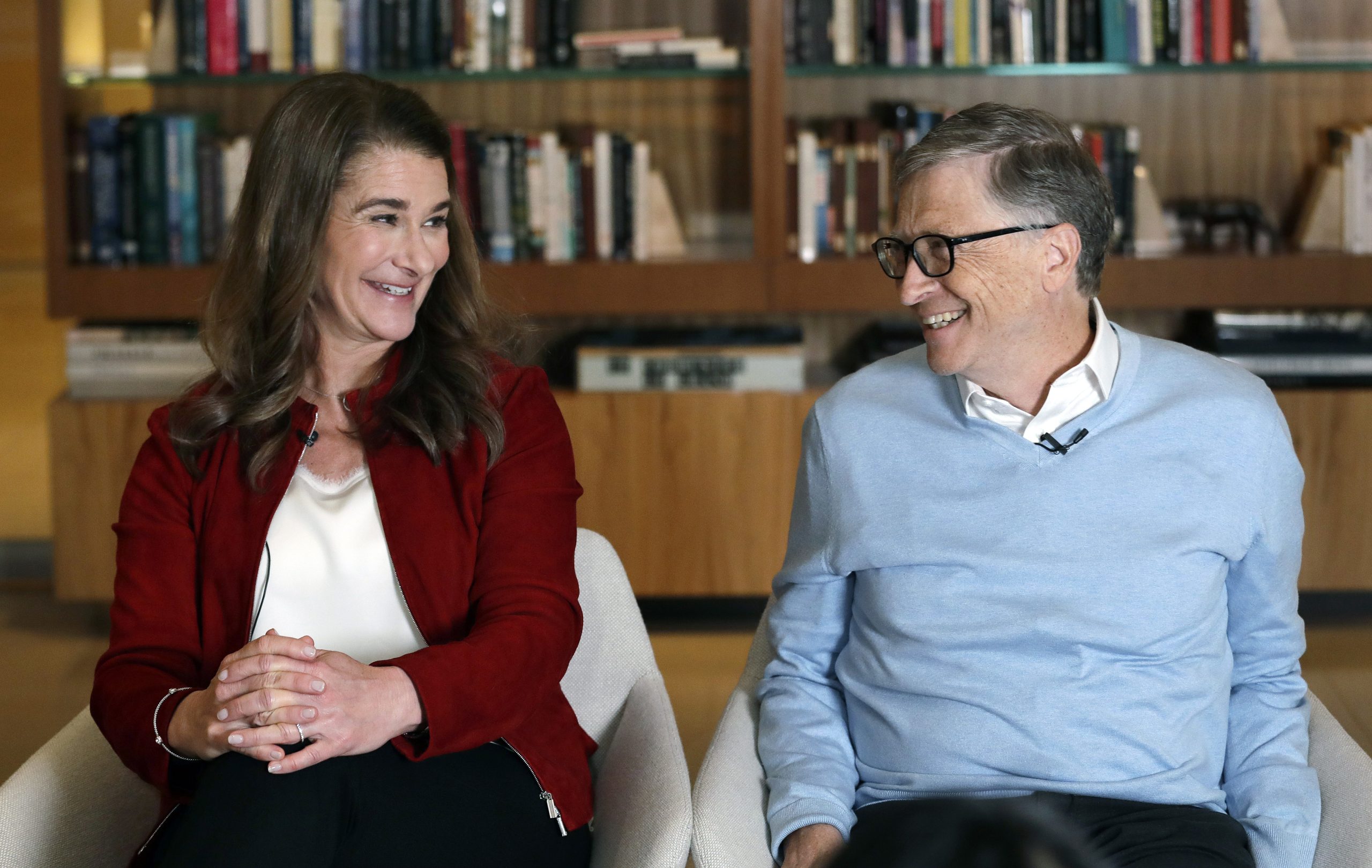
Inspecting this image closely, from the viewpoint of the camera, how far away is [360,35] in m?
3.25

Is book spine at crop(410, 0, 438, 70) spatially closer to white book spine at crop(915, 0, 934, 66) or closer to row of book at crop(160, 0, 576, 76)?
row of book at crop(160, 0, 576, 76)

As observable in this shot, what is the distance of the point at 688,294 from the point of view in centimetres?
329

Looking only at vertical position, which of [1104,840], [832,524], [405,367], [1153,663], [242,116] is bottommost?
[1104,840]

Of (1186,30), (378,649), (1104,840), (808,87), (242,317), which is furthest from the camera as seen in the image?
(808,87)

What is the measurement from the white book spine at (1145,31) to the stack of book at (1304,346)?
0.63 meters

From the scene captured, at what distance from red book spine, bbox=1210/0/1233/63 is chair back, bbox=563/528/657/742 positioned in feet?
7.27

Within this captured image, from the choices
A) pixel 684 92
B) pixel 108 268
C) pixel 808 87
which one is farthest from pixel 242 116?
pixel 808 87

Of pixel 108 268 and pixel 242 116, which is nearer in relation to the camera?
pixel 108 268

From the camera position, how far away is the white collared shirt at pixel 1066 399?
155 centimetres

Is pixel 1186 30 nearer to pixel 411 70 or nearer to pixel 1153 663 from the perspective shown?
pixel 411 70

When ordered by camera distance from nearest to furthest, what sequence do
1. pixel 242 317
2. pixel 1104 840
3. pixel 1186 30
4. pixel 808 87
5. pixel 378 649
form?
pixel 1104 840
pixel 378 649
pixel 242 317
pixel 1186 30
pixel 808 87

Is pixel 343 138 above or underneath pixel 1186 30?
underneath

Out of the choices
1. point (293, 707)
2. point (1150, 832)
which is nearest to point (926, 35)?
point (1150, 832)

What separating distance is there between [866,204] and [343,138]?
1887 millimetres
